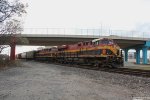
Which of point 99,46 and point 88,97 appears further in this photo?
point 99,46

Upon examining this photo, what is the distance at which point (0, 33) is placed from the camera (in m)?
36.9

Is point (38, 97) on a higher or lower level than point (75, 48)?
lower

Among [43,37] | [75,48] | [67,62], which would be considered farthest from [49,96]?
[43,37]

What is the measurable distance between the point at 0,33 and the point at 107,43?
16388 mm

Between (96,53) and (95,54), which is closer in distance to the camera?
(96,53)

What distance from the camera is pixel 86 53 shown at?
106 feet

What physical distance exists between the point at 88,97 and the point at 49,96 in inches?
59.9

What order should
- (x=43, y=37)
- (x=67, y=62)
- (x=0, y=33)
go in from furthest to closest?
(x=43, y=37), (x=67, y=62), (x=0, y=33)

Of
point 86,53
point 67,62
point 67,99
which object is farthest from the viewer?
point 67,62

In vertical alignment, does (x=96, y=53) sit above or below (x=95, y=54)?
above

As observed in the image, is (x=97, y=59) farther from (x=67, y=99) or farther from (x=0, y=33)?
(x=67, y=99)

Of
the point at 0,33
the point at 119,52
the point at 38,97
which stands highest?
the point at 0,33

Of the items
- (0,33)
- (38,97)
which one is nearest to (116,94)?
(38,97)

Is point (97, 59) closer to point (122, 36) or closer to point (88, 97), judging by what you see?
point (88, 97)
